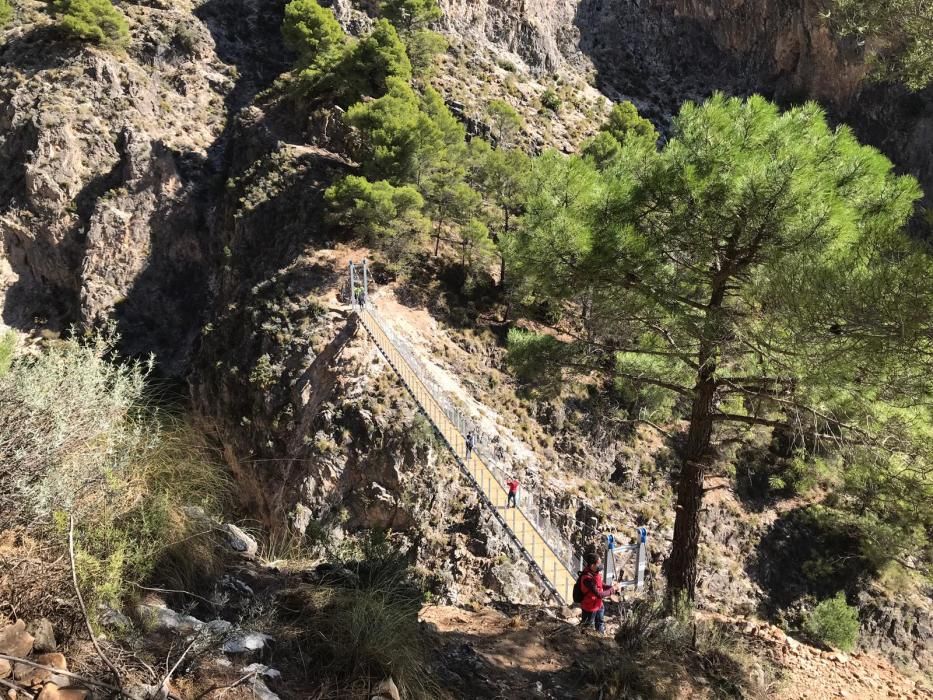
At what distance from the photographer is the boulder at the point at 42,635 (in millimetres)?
2371

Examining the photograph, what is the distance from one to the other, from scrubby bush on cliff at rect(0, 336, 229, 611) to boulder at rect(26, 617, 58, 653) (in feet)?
0.93

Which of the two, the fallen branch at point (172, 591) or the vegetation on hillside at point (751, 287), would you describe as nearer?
the fallen branch at point (172, 591)

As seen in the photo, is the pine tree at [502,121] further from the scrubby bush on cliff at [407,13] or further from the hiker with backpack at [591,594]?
the hiker with backpack at [591,594]

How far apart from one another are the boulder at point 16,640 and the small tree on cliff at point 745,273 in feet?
17.7

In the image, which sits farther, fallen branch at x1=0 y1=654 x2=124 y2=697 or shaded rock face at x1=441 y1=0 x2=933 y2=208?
shaded rock face at x1=441 y1=0 x2=933 y2=208

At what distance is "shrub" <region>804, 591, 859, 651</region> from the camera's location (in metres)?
11.6

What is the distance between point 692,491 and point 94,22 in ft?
104

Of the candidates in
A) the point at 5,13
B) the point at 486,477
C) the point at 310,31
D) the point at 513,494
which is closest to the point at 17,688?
the point at 513,494

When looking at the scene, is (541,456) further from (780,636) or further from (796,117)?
(796,117)

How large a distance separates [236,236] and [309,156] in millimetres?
4155

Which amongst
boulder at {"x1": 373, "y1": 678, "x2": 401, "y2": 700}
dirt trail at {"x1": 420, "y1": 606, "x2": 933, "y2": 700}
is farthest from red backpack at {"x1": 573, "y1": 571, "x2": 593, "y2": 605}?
boulder at {"x1": 373, "y1": 678, "x2": 401, "y2": 700}

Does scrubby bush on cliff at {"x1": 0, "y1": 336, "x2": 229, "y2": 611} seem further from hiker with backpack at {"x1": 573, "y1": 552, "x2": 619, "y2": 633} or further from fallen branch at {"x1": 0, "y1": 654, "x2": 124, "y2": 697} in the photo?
hiker with backpack at {"x1": 573, "y1": 552, "x2": 619, "y2": 633}

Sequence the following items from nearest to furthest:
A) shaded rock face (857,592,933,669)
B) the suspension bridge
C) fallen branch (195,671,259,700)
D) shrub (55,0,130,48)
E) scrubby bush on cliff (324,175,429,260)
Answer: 1. fallen branch (195,671,259,700)
2. the suspension bridge
3. shaded rock face (857,592,933,669)
4. scrubby bush on cliff (324,175,429,260)
5. shrub (55,0,130,48)

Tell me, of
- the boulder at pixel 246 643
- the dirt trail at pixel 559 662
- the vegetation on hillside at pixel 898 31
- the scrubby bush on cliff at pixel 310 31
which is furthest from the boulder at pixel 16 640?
the scrubby bush on cliff at pixel 310 31
